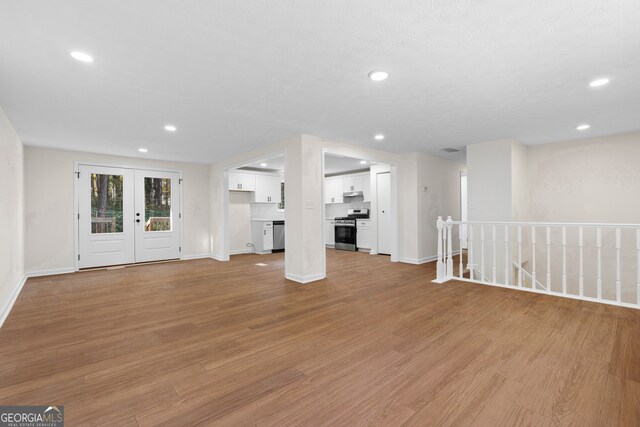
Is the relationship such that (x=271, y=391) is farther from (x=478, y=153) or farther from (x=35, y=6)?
(x=478, y=153)

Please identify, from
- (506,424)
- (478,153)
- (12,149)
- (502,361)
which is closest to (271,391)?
(506,424)

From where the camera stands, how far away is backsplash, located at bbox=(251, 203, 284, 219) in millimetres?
8523

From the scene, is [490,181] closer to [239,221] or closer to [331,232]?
[331,232]

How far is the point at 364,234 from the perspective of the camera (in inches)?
320

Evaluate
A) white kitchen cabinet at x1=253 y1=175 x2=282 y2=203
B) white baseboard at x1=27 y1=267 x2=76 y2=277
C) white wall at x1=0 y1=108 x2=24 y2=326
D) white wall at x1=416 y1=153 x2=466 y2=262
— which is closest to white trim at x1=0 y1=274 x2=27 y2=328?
white wall at x1=0 y1=108 x2=24 y2=326

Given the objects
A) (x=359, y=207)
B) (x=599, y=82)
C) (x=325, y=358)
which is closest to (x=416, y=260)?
(x=359, y=207)

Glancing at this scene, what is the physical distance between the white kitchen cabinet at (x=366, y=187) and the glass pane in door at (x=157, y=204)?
5.11 m

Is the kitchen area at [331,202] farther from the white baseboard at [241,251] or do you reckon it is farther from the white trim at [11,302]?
the white trim at [11,302]

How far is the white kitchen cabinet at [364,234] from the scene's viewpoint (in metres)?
7.96

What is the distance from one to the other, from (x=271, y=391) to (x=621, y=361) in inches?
98.9

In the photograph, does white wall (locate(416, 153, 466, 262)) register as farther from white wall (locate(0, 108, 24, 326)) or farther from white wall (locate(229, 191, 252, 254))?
white wall (locate(0, 108, 24, 326))

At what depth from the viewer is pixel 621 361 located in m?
2.09

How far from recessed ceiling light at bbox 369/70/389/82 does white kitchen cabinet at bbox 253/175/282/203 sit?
601 centimetres

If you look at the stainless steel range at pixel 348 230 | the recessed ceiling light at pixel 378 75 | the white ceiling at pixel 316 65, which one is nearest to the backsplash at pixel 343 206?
the stainless steel range at pixel 348 230
